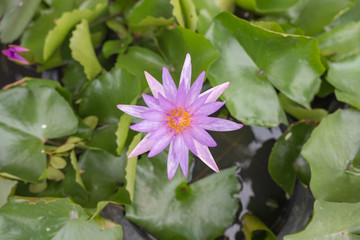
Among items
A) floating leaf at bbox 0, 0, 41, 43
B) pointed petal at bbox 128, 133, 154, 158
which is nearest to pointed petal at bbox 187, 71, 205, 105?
pointed petal at bbox 128, 133, 154, 158

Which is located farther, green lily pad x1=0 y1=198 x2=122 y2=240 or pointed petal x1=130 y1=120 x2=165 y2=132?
green lily pad x1=0 y1=198 x2=122 y2=240

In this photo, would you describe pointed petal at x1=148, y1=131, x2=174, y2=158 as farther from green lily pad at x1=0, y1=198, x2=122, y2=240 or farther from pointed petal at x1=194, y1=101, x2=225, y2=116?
green lily pad at x1=0, y1=198, x2=122, y2=240

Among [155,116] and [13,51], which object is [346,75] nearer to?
[155,116]

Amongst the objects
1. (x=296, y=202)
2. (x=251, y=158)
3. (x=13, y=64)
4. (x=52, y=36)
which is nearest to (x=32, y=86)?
(x=52, y=36)

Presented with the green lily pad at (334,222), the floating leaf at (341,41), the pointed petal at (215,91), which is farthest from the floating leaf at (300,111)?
the pointed petal at (215,91)

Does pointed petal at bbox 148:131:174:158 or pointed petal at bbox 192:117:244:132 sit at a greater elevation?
pointed petal at bbox 192:117:244:132

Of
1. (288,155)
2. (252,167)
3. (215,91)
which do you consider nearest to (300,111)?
(288,155)

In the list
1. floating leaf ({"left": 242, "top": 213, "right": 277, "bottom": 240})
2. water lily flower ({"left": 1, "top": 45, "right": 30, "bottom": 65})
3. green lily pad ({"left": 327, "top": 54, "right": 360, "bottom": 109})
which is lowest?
floating leaf ({"left": 242, "top": 213, "right": 277, "bottom": 240})
